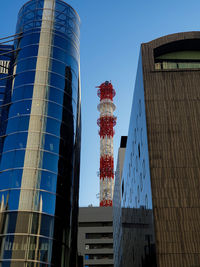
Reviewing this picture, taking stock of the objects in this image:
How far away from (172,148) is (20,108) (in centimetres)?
1807

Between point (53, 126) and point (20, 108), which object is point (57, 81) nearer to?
point (20, 108)

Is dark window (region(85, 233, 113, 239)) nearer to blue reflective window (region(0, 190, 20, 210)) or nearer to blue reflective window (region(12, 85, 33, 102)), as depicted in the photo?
blue reflective window (region(12, 85, 33, 102))

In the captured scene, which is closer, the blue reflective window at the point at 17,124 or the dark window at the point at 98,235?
the blue reflective window at the point at 17,124

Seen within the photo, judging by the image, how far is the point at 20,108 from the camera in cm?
3559

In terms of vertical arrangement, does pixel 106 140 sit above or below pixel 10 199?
above

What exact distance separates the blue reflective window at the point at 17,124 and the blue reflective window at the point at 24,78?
14.6ft

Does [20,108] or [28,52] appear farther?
[28,52]

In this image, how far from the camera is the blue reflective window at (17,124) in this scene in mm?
34438

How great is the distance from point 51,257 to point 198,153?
15.8 metres

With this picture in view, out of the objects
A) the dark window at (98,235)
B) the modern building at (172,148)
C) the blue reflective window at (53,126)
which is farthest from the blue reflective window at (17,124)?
the dark window at (98,235)

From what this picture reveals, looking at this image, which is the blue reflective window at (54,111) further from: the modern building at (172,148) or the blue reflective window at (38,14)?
the blue reflective window at (38,14)

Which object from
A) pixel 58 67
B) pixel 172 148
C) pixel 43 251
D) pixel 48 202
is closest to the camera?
pixel 172 148

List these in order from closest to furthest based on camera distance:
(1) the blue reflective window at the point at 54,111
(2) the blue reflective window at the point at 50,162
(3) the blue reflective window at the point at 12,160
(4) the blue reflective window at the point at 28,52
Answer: (3) the blue reflective window at the point at 12,160 → (2) the blue reflective window at the point at 50,162 → (1) the blue reflective window at the point at 54,111 → (4) the blue reflective window at the point at 28,52

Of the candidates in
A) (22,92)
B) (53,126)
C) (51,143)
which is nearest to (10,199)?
(51,143)
